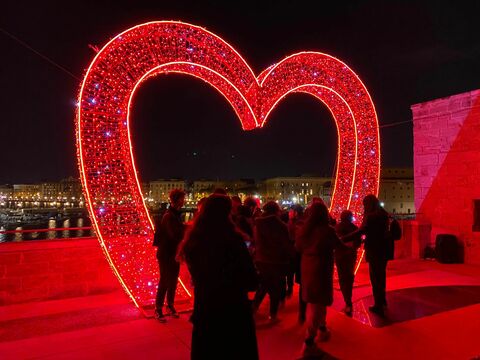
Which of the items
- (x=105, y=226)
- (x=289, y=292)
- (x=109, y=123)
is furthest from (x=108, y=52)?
(x=289, y=292)

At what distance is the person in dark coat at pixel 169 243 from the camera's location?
5.03m

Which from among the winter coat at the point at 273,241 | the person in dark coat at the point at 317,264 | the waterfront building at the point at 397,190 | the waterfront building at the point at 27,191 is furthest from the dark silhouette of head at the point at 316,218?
the waterfront building at the point at 27,191

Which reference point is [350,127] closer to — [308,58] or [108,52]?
[308,58]

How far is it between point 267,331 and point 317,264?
1228 millimetres

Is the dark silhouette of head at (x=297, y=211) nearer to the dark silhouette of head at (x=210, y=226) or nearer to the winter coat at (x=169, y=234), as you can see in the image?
the winter coat at (x=169, y=234)

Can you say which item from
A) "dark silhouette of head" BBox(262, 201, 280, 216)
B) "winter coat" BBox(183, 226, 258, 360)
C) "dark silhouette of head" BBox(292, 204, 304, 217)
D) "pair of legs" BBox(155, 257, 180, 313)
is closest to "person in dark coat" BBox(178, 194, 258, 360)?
"winter coat" BBox(183, 226, 258, 360)

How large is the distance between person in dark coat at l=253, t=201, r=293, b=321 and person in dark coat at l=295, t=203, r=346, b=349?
74 cm

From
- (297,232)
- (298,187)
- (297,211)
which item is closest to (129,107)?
(297,232)

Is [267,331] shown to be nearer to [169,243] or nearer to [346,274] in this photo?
[346,274]

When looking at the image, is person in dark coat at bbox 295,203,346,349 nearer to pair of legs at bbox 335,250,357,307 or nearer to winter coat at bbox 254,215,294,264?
winter coat at bbox 254,215,294,264

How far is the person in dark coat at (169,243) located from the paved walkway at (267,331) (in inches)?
14.3

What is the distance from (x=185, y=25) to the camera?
223 inches

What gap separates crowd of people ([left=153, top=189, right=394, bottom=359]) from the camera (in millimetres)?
2650

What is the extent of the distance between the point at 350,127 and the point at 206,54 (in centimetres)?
350
